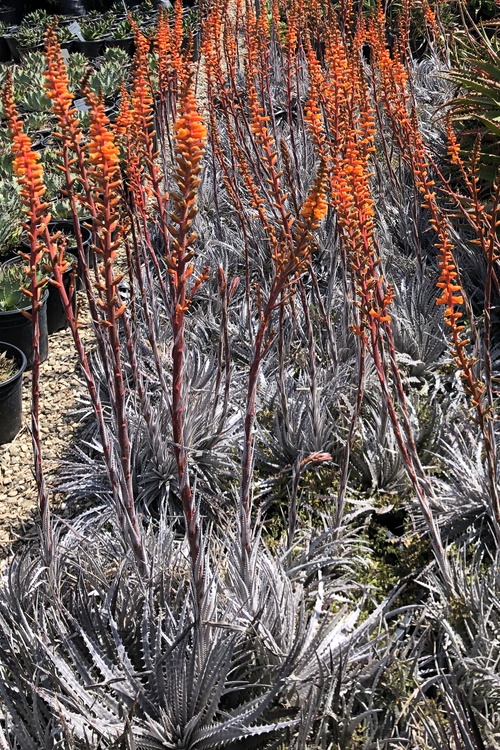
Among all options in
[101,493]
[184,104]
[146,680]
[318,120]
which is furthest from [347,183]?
[101,493]

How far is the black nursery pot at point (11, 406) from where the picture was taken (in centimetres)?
352

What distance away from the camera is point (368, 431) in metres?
3.22

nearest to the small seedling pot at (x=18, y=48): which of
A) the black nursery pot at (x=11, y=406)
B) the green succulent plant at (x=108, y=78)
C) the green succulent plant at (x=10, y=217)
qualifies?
the green succulent plant at (x=108, y=78)

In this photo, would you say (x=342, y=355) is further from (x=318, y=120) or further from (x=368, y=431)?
(x=318, y=120)

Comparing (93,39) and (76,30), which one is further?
(76,30)

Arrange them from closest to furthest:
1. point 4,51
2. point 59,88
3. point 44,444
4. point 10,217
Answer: point 59,88, point 44,444, point 10,217, point 4,51

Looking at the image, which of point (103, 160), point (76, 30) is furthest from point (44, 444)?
point (76, 30)

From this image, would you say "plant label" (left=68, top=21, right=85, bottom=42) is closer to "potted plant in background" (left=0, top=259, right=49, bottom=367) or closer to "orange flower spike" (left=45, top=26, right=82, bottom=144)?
A: "potted plant in background" (left=0, top=259, right=49, bottom=367)

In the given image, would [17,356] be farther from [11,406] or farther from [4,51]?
[4,51]

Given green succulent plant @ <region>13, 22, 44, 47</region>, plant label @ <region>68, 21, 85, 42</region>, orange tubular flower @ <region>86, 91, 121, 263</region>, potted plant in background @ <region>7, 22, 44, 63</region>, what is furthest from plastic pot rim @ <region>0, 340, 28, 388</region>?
plant label @ <region>68, 21, 85, 42</region>

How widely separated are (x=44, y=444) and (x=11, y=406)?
0.27 m

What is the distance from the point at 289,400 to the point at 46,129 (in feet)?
19.8

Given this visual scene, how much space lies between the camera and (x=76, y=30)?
12.5 metres

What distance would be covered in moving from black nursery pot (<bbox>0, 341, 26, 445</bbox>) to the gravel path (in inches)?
2.1
